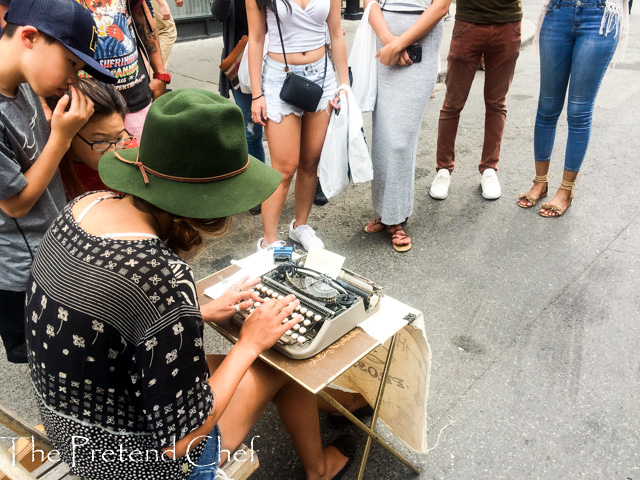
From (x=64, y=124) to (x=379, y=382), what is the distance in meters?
1.45

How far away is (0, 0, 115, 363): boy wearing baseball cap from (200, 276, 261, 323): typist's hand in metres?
0.64

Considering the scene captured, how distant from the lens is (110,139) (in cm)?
201

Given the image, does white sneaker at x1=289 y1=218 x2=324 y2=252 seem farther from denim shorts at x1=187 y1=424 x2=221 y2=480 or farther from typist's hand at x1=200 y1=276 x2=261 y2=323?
denim shorts at x1=187 y1=424 x2=221 y2=480

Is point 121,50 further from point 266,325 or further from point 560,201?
point 560,201

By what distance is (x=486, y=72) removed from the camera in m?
3.81

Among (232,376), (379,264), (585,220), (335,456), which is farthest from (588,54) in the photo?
(232,376)

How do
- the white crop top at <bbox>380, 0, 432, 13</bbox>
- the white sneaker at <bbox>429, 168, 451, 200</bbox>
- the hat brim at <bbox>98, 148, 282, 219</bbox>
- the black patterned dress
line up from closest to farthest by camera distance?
the black patterned dress, the hat brim at <bbox>98, 148, 282, 219</bbox>, the white crop top at <bbox>380, 0, 432, 13</bbox>, the white sneaker at <bbox>429, 168, 451, 200</bbox>

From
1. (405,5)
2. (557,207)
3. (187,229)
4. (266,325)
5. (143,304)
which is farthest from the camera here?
(557,207)

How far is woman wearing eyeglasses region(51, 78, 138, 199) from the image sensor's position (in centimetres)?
194

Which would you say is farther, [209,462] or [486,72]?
[486,72]

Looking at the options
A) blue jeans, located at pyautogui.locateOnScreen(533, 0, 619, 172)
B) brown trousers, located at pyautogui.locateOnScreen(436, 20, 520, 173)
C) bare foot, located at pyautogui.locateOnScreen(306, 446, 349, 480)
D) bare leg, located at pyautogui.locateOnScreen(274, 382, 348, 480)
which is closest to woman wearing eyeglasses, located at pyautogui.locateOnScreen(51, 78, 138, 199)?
bare leg, located at pyautogui.locateOnScreen(274, 382, 348, 480)

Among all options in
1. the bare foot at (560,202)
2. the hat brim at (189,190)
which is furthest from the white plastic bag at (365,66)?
the hat brim at (189,190)

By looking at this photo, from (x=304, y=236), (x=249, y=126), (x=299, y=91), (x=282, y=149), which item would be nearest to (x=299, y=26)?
(x=299, y=91)

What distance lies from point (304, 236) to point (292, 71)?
104cm
